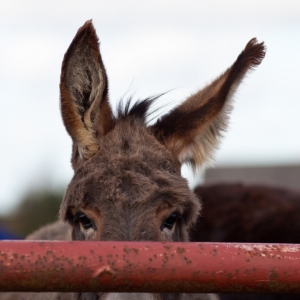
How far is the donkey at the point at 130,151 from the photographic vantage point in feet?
10.2

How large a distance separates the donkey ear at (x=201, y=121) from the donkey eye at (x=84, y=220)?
0.84 metres

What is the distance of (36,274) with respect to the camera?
1.68 m

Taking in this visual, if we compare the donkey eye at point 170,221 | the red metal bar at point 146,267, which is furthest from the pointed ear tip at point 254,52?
the red metal bar at point 146,267

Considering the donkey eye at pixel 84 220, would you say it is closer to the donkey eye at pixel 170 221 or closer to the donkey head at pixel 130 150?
the donkey head at pixel 130 150

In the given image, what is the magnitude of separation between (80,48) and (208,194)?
401 cm

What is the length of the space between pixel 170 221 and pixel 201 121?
810 mm

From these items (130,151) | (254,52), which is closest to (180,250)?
(130,151)

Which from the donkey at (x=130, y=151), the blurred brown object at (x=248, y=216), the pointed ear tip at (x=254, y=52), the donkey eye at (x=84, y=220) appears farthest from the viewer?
the blurred brown object at (x=248, y=216)

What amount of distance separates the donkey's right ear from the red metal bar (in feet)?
5.39

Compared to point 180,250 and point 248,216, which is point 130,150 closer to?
point 180,250

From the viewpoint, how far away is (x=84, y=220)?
3.28 meters

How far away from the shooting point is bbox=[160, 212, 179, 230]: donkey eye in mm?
3301

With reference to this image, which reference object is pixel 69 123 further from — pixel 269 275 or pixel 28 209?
pixel 28 209

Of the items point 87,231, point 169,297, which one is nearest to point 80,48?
point 87,231
